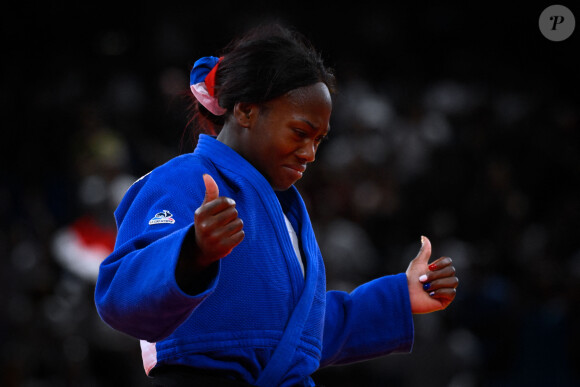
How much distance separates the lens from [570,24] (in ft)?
21.1

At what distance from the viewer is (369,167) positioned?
6434mm

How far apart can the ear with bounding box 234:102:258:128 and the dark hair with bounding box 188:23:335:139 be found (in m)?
0.01

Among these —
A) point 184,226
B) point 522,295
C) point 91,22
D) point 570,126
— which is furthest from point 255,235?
point 91,22

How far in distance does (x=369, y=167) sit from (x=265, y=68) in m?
4.33

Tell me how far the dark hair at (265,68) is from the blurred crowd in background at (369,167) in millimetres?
2970

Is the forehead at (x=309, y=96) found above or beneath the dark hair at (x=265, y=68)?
beneath

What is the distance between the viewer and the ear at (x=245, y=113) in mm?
2146

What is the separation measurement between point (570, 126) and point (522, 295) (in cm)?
185

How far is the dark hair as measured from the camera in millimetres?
2137

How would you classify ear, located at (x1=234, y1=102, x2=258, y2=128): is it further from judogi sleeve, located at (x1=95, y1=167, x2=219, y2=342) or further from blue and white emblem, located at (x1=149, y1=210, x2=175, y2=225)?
blue and white emblem, located at (x1=149, y1=210, x2=175, y2=225)

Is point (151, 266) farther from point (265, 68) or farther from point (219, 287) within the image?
point (265, 68)

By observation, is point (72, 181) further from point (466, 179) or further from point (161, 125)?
point (466, 179)
